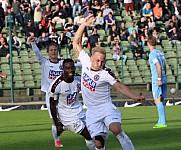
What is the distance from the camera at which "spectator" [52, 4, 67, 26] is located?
116ft

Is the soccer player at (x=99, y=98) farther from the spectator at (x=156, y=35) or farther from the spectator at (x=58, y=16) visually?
the spectator at (x=156, y=35)

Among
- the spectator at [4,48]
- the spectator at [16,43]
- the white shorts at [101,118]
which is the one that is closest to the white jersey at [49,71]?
the white shorts at [101,118]

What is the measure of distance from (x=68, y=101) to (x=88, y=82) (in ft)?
7.16

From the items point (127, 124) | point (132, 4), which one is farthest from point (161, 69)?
point (132, 4)

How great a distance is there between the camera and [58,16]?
35.6 m

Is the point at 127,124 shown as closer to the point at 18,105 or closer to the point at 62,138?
the point at 62,138

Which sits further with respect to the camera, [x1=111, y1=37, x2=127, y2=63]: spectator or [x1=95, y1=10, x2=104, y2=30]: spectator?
[x1=95, y1=10, x2=104, y2=30]: spectator

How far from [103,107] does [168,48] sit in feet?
74.0

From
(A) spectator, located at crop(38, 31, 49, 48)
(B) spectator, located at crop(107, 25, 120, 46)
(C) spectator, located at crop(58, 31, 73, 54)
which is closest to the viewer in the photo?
(C) spectator, located at crop(58, 31, 73, 54)

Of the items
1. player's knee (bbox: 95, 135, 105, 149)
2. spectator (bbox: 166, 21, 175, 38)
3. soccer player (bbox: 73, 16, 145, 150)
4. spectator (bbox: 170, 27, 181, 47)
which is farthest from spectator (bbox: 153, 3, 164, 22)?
player's knee (bbox: 95, 135, 105, 149)

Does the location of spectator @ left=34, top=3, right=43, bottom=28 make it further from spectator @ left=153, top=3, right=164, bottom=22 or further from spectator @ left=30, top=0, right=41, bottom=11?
spectator @ left=153, top=3, right=164, bottom=22

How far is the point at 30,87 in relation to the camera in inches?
1219

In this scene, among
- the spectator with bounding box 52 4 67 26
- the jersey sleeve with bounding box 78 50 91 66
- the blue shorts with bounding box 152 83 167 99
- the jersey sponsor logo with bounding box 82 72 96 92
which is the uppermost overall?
the jersey sleeve with bounding box 78 50 91 66

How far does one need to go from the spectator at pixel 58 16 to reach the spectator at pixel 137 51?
388 cm
